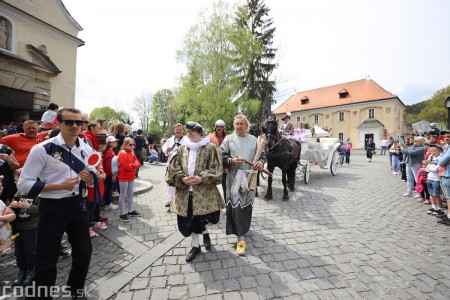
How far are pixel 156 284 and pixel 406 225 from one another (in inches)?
196

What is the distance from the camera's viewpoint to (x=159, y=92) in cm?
4438

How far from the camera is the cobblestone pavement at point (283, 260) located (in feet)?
8.30

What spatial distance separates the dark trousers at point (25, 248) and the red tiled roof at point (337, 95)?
39.1m

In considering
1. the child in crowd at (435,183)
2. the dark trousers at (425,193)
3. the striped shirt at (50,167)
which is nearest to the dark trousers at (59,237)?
the striped shirt at (50,167)

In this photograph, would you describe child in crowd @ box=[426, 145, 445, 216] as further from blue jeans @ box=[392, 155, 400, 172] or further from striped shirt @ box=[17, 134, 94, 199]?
blue jeans @ box=[392, 155, 400, 172]

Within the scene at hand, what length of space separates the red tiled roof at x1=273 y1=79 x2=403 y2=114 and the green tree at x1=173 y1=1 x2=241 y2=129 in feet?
72.4

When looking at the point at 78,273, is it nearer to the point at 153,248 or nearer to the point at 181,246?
the point at 153,248

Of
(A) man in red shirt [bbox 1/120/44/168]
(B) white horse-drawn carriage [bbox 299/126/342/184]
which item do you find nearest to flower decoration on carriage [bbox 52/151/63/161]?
(A) man in red shirt [bbox 1/120/44/168]

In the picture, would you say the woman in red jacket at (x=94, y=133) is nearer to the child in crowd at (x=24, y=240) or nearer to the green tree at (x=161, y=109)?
the child in crowd at (x=24, y=240)

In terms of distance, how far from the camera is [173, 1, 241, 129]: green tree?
18688mm

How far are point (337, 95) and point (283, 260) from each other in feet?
148

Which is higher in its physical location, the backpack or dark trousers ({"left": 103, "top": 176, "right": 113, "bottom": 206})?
the backpack

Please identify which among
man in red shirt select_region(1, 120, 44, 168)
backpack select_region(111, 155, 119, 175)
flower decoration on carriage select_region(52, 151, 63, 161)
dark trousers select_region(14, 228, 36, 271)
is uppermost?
man in red shirt select_region(1, 120, 44, 168)

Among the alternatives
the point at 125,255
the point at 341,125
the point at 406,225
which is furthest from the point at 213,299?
the point at 341,125
